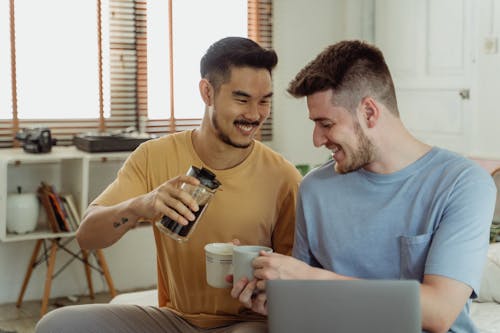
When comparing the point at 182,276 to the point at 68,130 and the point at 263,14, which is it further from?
the point at 263,14

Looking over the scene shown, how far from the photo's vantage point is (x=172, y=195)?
1793 millimetres

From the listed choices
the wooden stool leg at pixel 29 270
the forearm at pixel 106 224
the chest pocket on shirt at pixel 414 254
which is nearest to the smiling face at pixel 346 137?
the chest pocket on shirt at pixel 414 254

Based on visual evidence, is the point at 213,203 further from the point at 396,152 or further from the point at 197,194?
the point at 396,152

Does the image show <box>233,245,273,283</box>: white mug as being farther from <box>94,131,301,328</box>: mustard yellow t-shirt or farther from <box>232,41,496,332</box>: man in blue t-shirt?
<box>94,131,301,328</box>: mustard yellow t-shirt

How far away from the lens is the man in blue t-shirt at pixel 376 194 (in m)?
1.65

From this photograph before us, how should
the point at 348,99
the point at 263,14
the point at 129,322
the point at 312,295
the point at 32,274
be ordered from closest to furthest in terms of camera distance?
the point at 312,295, the point at 348,99, the point at 129,322, the point at 32,274, the point at 263,14

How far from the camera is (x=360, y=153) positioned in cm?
178

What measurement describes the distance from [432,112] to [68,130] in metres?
2.12

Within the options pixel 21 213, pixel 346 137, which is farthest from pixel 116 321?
pixel 21 213

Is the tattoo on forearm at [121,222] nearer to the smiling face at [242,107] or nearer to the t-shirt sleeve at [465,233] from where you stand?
the smiling face at [242,107]

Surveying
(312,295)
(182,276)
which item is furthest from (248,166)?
(312,295)

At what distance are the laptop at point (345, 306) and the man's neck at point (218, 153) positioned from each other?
84 cm

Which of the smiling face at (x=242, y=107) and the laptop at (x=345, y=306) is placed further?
the smiling face at (x=242, y=107)

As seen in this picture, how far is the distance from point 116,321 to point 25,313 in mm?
2074
